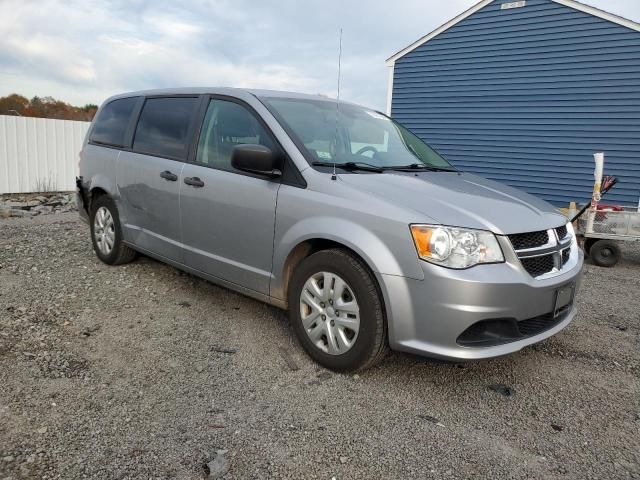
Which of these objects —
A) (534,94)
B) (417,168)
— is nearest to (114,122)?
(417,168)


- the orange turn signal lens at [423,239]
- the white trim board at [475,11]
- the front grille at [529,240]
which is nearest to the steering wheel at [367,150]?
the orange turn signal lens at [423,239]

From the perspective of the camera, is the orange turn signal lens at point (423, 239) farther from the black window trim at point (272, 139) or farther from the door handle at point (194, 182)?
the door handle at point (194, 182)

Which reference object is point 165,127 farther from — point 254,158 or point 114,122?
point 254,158

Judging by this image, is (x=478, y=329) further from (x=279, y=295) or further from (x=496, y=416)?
(x=279, y=295)

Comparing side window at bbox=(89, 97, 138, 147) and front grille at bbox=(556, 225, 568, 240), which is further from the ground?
side window at bbox=(89, 97, 138, 147)

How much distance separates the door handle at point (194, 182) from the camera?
147 inches

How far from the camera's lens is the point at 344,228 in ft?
9.43

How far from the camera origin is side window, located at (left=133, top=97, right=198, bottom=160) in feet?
13.3

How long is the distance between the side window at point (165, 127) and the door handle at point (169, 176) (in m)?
0.14

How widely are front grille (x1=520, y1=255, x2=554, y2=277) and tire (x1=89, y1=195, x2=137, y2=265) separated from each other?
372 cm

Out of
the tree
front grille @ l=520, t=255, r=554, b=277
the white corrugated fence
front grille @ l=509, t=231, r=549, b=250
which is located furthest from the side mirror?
the tree

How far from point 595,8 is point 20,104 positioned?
73.9 feet

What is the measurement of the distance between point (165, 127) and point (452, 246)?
2837 millimetres

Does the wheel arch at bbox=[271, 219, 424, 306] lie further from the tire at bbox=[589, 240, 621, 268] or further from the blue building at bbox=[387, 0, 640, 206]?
the blue building at bbox=[387, 0, 640, 206]
